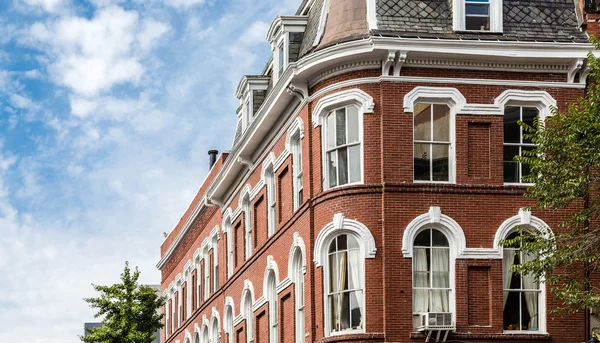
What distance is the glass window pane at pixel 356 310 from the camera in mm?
37688

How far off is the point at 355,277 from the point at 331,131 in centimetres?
429

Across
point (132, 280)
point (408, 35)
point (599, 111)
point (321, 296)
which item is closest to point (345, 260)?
point (321, 296)

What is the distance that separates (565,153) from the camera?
3381cm

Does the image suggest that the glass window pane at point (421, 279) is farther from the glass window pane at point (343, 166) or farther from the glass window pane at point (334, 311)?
the glass window pane at point (343, 166)

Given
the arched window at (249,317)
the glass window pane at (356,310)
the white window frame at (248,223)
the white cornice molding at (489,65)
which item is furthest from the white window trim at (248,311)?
the white cornice molding at (489,65)

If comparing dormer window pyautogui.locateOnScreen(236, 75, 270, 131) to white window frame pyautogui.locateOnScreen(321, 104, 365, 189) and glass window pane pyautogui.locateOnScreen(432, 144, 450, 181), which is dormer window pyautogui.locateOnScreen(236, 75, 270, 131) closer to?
white window frame pyautogui.locateOnScreen(321, 104, 365, 189)

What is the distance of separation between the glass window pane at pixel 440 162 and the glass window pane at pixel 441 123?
0.23 m

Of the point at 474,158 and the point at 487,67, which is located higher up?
the point at 487,67

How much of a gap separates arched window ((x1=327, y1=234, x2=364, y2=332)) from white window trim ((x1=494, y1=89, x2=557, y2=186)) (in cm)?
480

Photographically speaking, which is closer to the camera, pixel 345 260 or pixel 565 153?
pixel 565 153

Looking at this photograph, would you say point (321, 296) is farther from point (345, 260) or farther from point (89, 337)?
point (89, 337)

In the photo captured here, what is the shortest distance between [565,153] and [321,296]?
8.76m

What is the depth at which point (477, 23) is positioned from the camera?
39438 mm

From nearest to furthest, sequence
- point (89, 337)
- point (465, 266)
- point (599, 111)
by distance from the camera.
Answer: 1. point (599, 111)
2. point (465, 266)
3. point (89, 337)
